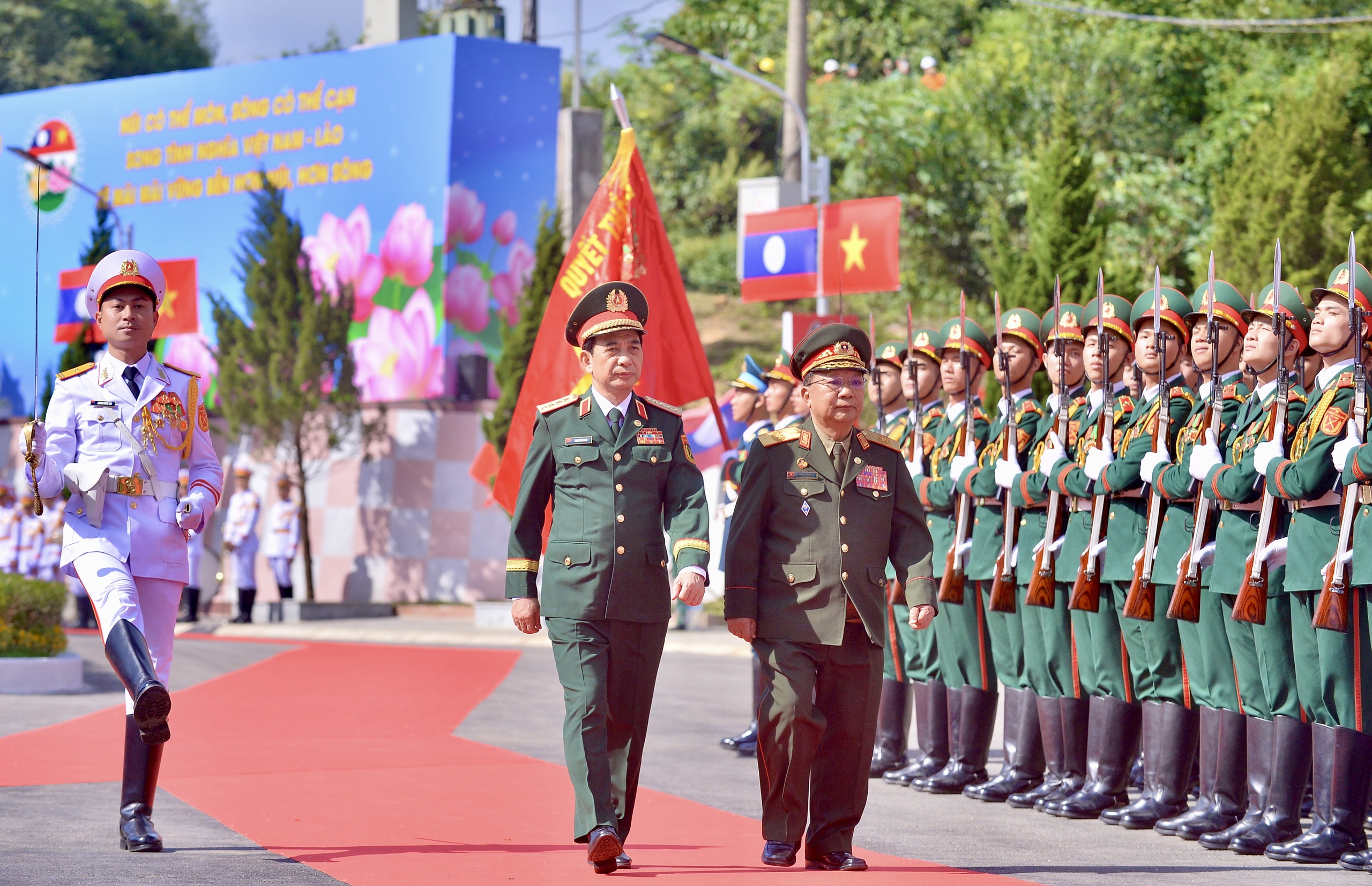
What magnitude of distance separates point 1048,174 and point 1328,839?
14.6 metres

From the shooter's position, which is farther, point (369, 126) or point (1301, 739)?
point (369, 126)

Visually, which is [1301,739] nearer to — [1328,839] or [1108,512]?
[1328,839]

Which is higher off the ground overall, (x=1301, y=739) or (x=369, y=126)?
(x=369, y=126)

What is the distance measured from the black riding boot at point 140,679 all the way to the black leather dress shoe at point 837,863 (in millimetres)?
2236

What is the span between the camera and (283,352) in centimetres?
2219

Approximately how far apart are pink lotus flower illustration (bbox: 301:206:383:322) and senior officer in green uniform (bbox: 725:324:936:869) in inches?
725

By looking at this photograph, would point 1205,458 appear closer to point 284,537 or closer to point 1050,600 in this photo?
point 1050,600

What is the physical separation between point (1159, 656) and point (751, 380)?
3.55m

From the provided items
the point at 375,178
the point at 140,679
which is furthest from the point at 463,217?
the point at 140,679

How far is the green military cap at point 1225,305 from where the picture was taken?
7055 millimetres

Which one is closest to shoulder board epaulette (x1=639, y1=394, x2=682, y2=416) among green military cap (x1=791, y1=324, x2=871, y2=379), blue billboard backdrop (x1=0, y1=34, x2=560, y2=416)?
green military cap (x1=791, y1=324, x2=871, y2=379)

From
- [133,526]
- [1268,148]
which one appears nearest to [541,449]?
[133,526]

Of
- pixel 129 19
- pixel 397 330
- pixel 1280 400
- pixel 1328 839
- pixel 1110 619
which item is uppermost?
pixel 129 19

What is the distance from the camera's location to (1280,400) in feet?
21.4
